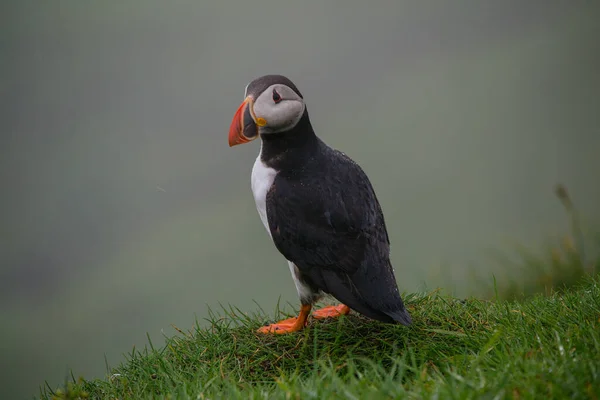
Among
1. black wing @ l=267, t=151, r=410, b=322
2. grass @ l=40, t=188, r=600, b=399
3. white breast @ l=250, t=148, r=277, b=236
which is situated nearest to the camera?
grass @ l=40, t=188, r=600, b=399

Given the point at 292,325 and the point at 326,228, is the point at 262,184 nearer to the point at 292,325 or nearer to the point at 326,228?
the point at 326,228

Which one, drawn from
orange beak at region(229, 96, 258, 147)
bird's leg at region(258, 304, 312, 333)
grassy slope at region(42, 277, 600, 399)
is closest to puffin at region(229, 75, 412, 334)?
orange beak at region(229, 96, 258, 147)

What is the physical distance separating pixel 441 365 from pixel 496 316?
1.80ft

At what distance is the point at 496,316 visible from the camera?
120 inches

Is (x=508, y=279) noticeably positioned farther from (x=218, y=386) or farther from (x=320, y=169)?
(x=218, y=386)

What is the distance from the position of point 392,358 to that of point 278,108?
126 cm

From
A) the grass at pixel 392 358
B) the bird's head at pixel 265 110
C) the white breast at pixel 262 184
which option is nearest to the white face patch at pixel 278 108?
the bird's head at pixel 265 110

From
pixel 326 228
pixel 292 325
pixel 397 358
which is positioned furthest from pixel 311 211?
pixel 397 358

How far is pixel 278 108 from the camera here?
9.57 feet

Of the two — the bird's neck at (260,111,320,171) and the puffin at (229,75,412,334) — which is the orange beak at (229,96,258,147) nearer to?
the puffin at (229,75,412,334)

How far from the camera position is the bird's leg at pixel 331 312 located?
3340mm

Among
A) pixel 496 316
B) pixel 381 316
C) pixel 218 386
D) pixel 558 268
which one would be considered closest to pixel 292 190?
pixel 381 316

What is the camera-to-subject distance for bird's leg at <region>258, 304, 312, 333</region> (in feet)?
10.4

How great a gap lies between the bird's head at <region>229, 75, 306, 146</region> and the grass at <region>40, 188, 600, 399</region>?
1031 mm
